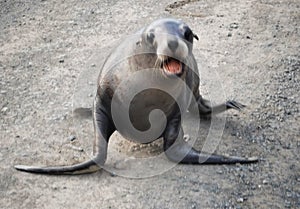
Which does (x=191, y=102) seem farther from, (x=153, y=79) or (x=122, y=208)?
(x=122, y=208)

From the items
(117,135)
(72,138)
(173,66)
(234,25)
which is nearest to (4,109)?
(72,138)

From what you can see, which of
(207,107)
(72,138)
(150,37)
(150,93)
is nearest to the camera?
(150,37)

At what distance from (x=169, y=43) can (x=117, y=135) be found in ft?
3.16

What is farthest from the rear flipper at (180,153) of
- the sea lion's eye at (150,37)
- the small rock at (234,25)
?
the small rock at (234,25)

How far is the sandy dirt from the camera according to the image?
9.36 feet

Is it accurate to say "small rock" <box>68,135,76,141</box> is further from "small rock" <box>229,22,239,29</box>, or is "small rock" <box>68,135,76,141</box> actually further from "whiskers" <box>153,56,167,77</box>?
"small rock" <box>229,22,239,29</box>

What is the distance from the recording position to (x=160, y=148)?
3.23 m

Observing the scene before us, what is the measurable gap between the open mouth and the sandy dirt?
0.66 m

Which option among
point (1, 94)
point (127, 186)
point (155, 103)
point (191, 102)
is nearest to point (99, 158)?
point (127, 186)

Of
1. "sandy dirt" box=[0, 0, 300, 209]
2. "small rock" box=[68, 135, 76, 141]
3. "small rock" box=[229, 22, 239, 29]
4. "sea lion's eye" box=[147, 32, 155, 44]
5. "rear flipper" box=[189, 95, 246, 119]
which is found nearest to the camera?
"sea lion's eye" box=[147, 32, 155, 44]

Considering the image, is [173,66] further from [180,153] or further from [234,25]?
[234,25]

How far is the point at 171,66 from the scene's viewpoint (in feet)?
8.68

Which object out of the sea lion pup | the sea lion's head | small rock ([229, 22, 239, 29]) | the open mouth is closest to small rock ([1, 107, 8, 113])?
the sea lion pup

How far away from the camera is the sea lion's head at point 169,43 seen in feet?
8.49
